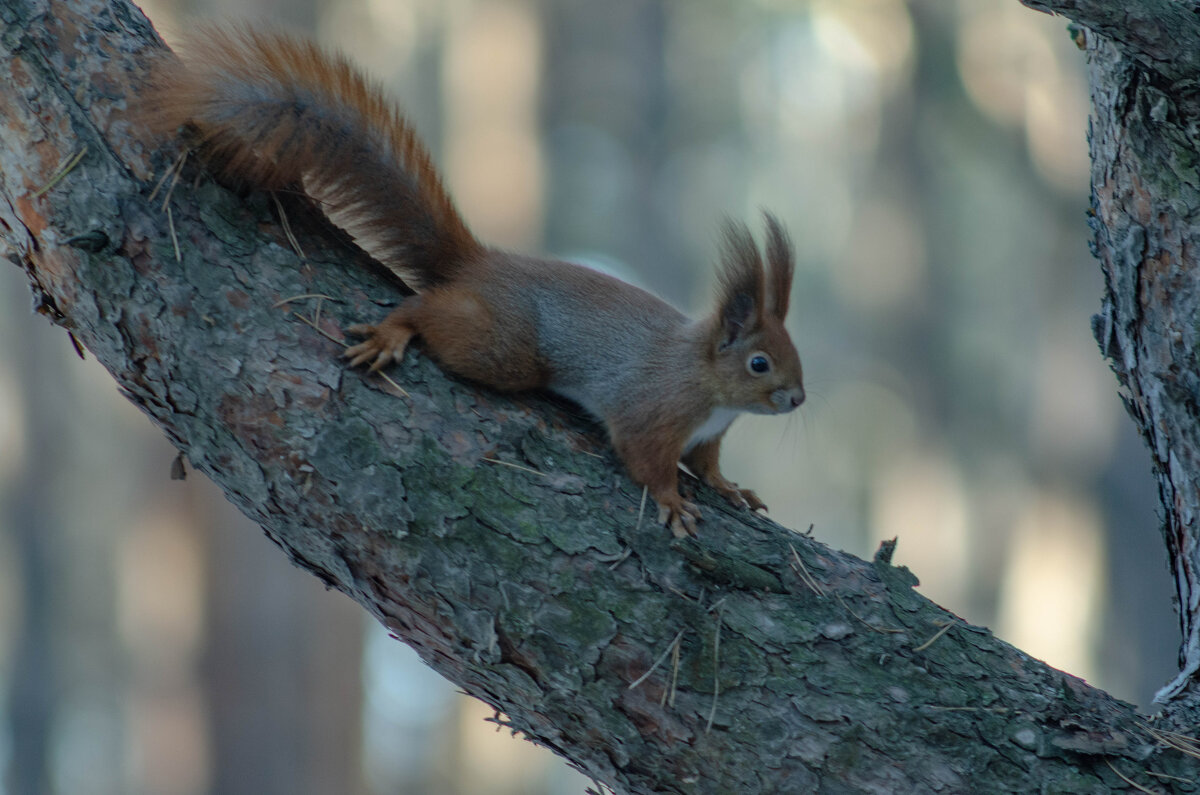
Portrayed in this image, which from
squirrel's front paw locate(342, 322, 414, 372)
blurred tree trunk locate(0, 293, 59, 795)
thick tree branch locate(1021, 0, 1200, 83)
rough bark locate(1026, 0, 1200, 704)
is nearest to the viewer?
thick tree branch locate(1021, 0, 1200, 83)

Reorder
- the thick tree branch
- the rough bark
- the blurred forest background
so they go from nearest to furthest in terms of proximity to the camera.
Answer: the thick tree branch → the rough bark → the blurred forest background

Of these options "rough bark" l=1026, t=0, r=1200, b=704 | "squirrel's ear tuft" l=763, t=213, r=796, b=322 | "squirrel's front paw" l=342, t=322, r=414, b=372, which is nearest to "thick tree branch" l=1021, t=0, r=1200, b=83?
"rough bark" l=1026, t=0, r=1200, b=704

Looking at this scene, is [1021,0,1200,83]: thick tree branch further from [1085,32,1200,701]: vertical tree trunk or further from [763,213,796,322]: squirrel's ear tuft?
[763,213,796,322]: squirrel's ear tuft

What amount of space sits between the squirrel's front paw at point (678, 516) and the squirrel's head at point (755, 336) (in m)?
0.53

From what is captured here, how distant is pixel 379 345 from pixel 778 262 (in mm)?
984

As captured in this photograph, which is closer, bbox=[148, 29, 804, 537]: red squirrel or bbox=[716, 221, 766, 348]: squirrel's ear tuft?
bbox=[148, 29, 804, 537]: red squirrel

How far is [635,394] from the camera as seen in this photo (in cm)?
209

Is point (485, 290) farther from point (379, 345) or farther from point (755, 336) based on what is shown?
point (755, 336)

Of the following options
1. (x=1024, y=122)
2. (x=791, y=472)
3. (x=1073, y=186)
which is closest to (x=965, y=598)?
(x=791, y=472)

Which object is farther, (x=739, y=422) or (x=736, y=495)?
(x=739, y=422)

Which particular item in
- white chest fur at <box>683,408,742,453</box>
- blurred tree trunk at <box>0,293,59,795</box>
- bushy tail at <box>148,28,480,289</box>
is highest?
white chest fur at <box>683,408,742,453</box>

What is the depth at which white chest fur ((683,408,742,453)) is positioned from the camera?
2.21 metres

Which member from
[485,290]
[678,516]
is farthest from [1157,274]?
[485,290]

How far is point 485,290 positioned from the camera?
2.04m
